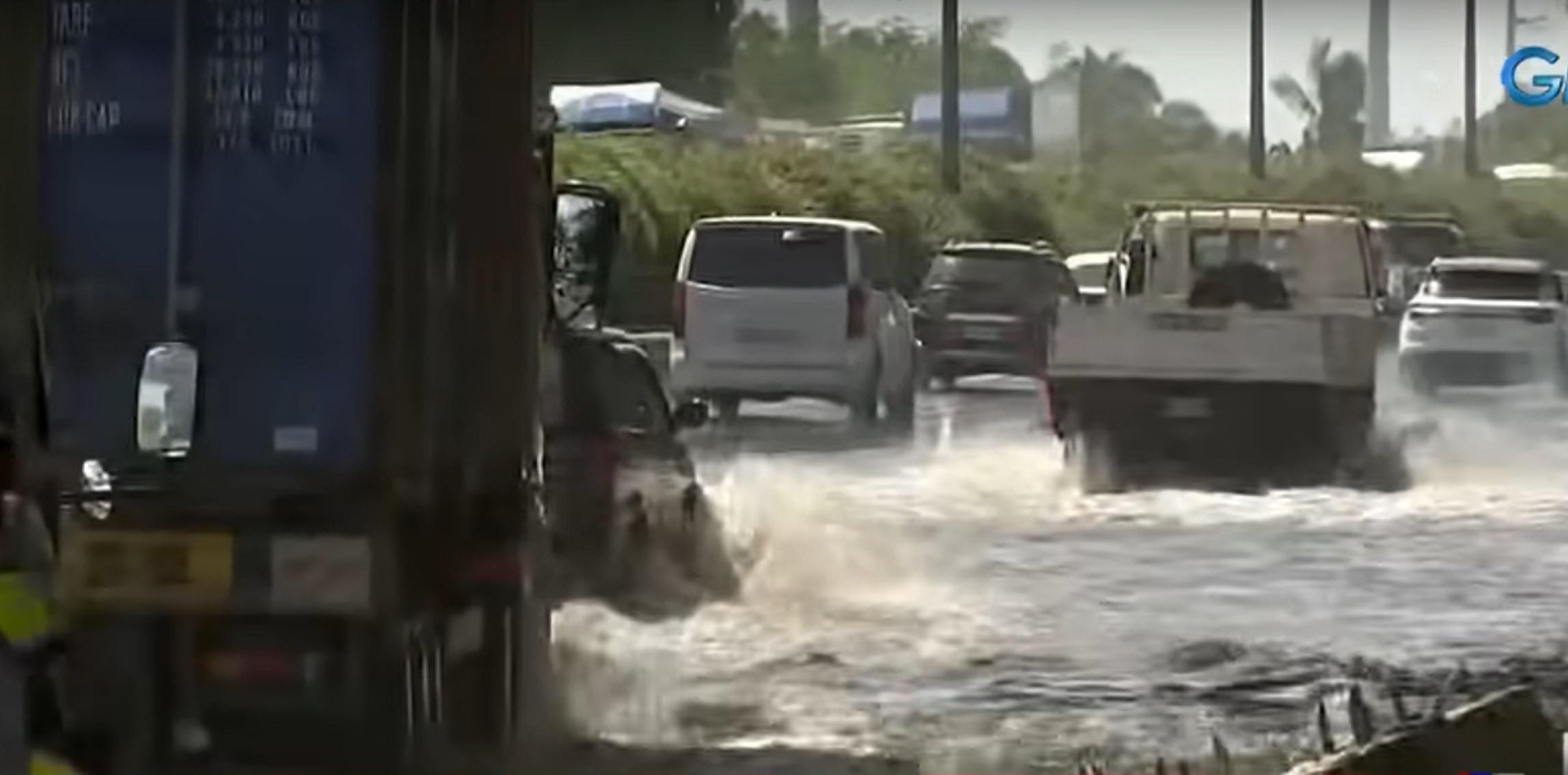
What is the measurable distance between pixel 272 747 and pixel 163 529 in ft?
1.96

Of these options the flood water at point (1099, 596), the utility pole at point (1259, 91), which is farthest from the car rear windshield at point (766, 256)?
the utility pole at point (1259, 91)

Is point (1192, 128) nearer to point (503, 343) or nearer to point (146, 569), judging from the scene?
point (503, 343)

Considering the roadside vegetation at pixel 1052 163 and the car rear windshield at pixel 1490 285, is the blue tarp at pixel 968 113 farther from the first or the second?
the car rear windshield at pixel 1490 285

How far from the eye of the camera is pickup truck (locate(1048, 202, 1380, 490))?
230 inches

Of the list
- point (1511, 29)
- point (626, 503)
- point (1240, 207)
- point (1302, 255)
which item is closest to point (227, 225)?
point (626, 503)

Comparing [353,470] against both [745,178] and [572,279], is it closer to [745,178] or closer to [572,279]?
[572,279]

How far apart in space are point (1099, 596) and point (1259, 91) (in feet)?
4.29

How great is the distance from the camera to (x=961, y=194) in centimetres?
576

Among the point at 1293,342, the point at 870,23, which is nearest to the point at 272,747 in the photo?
the point at 870,23

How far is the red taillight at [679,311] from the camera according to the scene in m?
5.89

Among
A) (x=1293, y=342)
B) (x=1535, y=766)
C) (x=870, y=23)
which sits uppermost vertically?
(x=870, y=23)

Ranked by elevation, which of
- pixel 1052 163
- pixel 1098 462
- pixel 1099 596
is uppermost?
pixel 1052 163

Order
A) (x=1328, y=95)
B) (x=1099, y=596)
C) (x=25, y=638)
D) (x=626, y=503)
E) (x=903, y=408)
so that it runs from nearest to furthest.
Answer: (x=25, y=638) < (x=1328, y=95) < (x=903, y=408) < (x=1099, y=596) < (x=626, y=503)

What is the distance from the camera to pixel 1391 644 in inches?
234
